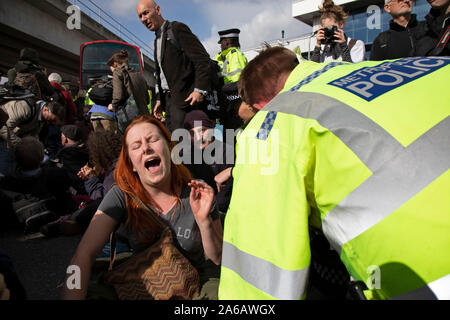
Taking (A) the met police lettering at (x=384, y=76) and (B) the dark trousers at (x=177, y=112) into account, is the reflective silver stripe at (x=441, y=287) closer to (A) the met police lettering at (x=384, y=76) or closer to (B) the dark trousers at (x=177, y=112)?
(A) the met police lettering at (x=384, y=76)

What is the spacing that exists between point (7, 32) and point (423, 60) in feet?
43.8

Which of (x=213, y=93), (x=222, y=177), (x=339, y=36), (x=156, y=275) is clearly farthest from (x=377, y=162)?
(x=213, y=93)

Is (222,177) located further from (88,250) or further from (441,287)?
(441,287)

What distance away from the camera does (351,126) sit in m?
0.91

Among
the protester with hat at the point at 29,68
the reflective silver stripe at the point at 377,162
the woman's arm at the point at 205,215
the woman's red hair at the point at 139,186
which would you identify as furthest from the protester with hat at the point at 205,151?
the protester with hat at the point at 29,68

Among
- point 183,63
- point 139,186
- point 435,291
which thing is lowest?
point 435,291

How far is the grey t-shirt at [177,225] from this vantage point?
167 centimetres

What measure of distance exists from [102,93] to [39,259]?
2.57 m

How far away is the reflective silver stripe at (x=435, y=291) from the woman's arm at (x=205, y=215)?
38.5 inches

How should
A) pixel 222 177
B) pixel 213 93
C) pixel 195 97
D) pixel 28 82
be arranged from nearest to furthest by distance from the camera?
pixel 222 177 → pixel 195 97 → pixel 213 93 → pixel 28 82

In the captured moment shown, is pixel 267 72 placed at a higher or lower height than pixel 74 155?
higher

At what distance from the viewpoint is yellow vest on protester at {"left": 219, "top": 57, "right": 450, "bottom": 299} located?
83 cm

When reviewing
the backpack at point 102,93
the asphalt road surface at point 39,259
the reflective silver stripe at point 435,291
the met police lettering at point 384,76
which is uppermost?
the backpack at point 102,93
